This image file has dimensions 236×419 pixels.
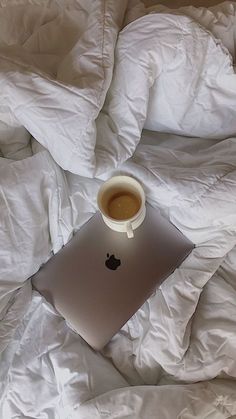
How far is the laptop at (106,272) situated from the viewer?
0.91 metres

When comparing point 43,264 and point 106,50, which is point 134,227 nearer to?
point 43,264

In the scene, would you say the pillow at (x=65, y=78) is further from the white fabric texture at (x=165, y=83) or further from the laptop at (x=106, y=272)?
the laptop at (x=106, y=272)

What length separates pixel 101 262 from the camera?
0.94 meters

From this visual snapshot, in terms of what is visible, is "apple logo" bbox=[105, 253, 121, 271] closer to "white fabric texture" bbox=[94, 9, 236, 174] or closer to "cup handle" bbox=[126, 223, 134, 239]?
"cup handle" bbox=[126, 223, 134, 239]

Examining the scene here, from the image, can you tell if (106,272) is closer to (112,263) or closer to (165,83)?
(112,263)

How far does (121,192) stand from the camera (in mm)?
936

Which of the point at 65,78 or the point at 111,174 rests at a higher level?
the point at 65,78

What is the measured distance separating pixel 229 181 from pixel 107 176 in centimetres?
23

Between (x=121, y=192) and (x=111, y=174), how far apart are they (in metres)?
0.04

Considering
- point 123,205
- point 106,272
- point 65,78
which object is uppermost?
point 65,78

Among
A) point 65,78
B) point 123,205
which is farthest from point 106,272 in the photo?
point 65,78

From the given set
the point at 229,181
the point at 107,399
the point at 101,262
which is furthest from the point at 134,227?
the point at 107,399

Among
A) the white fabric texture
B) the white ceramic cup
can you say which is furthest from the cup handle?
the white fabric texture

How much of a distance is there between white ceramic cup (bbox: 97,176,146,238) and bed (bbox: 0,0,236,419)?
0.09 ft
